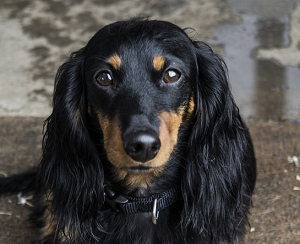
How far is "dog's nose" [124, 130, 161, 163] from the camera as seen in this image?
242cm

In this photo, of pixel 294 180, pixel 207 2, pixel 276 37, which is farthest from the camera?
pixel 207 2

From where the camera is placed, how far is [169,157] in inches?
107

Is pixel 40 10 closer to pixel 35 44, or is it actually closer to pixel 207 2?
pixel 35 44

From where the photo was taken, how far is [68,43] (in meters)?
5.54

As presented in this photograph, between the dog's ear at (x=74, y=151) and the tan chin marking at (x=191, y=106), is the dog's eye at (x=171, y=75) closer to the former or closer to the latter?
the tan chin marking at (x=191, y=106)

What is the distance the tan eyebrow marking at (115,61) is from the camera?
2.72 metres

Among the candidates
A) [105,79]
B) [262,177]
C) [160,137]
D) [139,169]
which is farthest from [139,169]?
[262,177]

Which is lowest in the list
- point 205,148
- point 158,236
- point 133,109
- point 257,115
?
point 257,115

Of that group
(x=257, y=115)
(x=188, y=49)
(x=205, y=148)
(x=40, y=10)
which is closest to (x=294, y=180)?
(x=257, y=115)

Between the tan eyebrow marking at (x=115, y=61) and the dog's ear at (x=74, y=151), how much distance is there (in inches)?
9.6

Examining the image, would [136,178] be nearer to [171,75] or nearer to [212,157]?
[212,157]

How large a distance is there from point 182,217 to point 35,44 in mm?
3220

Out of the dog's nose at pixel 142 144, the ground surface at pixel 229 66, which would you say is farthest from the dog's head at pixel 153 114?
the ground surface at pixel 229 66

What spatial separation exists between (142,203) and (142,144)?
59 cm
